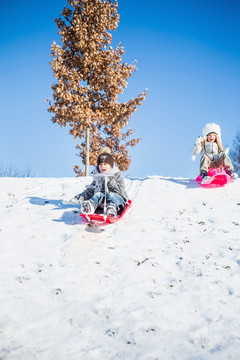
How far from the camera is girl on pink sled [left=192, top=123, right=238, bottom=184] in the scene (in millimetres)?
9492

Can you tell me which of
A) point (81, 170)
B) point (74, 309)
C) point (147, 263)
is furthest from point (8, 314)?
point (81, 170)

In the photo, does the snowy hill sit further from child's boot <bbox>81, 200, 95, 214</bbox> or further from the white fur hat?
the white fur hat

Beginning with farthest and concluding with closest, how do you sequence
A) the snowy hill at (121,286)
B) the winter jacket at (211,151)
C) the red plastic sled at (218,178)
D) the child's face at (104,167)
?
the winter jacket at (211,151), the red plastic sled at (218,178), the child's face at (104,167), the snowy hill at (121,286)

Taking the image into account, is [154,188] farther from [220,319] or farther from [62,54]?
[62,54]

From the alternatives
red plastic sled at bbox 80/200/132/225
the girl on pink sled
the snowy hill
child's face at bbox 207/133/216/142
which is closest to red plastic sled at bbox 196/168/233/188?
the girl on pink sled

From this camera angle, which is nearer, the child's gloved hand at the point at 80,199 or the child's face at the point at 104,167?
the child's gloved hand at the point at 80,199

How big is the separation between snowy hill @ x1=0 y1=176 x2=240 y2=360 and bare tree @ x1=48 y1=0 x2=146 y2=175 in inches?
291

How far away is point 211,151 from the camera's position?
9.81 meters

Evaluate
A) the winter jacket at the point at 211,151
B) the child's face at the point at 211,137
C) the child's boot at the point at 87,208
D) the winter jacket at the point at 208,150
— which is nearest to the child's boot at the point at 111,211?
the child's boot at the point at 87,208

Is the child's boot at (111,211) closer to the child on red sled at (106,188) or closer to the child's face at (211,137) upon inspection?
the child on red sled at (106,188)

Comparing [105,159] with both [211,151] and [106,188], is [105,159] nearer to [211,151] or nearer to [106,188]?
[106,188]

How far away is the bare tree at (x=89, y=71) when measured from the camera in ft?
42.5

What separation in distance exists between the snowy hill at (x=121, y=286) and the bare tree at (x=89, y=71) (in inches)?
291

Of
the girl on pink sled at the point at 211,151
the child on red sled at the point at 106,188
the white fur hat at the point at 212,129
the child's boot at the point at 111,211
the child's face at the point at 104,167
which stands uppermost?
the white fur hat at the point at 212,129
